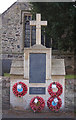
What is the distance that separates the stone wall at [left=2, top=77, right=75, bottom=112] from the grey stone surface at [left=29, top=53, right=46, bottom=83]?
1.31m

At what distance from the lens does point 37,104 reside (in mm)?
7258

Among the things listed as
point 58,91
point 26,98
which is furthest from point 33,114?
point 58,91

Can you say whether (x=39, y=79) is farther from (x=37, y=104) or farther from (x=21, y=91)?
(x=37, y=104)

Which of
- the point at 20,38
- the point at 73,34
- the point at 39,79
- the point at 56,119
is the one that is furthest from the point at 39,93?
the point at 20,38

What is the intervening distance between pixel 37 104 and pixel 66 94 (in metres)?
1.37

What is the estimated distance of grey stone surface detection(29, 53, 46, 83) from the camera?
729 centimetres

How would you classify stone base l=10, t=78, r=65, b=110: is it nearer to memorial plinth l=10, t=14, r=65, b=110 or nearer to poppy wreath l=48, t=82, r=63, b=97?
memorial plinth l=10, t=14, r=65, b=110

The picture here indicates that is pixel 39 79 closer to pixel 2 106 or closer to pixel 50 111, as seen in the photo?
pixel 50 111

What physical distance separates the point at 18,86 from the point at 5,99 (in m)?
1.08

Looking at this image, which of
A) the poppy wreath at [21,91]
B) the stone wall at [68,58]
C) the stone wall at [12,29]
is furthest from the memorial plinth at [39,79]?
the stone wall at [12,29]

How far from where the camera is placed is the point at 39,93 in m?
7.32

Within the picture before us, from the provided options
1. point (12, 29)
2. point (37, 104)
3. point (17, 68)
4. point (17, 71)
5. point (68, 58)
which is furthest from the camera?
point (12, 29)

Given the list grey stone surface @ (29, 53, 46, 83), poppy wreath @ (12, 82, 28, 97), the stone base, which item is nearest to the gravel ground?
the stone base

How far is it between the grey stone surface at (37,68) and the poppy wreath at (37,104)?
2.25 feet
